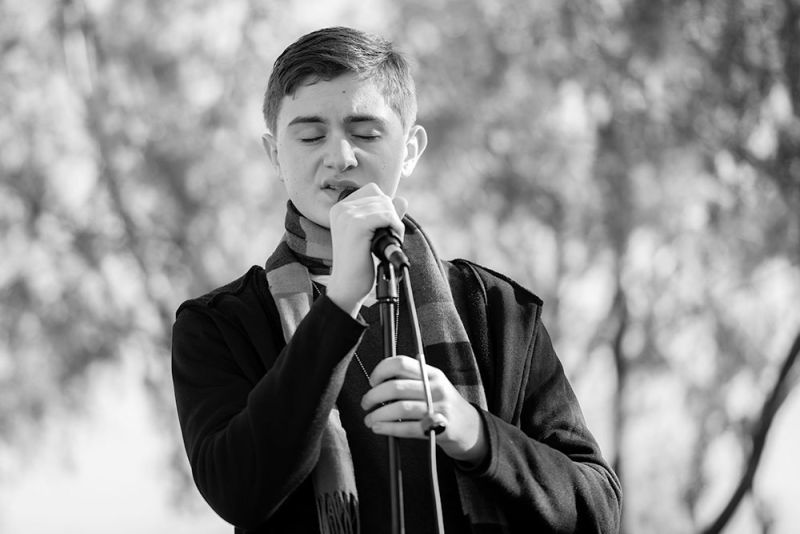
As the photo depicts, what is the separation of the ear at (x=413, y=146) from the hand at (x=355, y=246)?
0.52 m

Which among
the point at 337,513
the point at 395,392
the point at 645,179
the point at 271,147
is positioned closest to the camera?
the point at 395,392

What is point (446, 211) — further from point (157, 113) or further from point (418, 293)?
point (418, 293)

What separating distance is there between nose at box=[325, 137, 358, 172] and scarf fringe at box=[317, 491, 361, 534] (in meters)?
0.61

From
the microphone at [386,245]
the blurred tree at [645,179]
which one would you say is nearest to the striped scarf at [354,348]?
the microphone at [386,245]

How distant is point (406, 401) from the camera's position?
185 centimetres

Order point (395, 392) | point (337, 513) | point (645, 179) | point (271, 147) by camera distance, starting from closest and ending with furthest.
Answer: point (395, 392), point (337, 513), point (271, 147), point (645, 179)

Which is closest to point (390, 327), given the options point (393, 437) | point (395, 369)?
point (395, 369)

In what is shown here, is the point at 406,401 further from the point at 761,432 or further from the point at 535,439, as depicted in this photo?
the point at 761,432

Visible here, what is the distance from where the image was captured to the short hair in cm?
230

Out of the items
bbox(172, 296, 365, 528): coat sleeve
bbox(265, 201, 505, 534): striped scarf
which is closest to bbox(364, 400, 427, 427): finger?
bbox(172, 296, 365, 528): coat sleeve

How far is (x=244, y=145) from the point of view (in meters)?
12.0

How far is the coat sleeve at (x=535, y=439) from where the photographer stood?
2.01 metres

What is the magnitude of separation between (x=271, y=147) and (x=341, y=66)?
0.92ft

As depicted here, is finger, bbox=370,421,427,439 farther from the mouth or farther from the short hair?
the short hair
